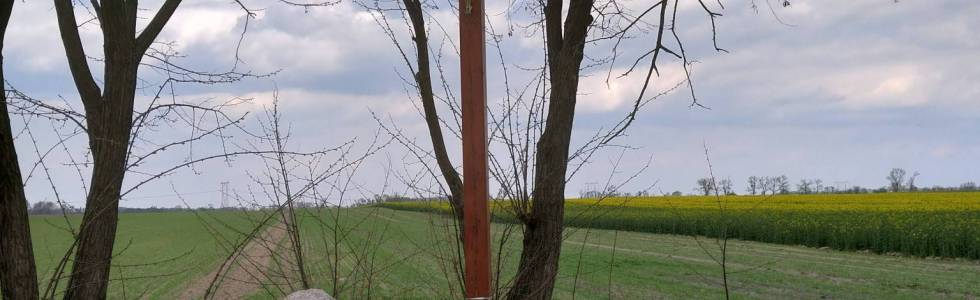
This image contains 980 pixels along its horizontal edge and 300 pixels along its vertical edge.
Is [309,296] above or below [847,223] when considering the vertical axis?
below

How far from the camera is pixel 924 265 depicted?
76.3ft

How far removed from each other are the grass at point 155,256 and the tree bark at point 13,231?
1.60 ft

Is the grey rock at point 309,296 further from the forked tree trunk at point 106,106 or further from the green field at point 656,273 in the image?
the forked tree trunk at point 106,106

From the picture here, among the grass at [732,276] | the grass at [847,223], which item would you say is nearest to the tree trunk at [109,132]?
the grass at [732,276]

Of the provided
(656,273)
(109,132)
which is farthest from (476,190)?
(656,273)

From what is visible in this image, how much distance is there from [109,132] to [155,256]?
2705 cm

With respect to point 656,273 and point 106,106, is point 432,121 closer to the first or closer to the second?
point 106,106

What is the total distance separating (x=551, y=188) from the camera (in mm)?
6215

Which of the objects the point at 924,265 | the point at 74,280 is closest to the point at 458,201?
the point at 74,280

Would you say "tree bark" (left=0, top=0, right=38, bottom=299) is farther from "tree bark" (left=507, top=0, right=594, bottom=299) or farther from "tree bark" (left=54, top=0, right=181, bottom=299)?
"tree bark" (left=507, top=0, right=594, bottom=299)

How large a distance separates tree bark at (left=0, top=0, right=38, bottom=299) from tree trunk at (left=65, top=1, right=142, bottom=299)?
113cm

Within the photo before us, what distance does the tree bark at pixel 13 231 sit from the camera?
449 centimetres

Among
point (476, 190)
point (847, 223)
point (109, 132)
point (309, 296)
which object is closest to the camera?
point (476, 190)

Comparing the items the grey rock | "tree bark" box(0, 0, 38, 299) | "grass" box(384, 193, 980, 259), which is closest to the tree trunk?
"tree bark" box(0, 0, 38, 299)
